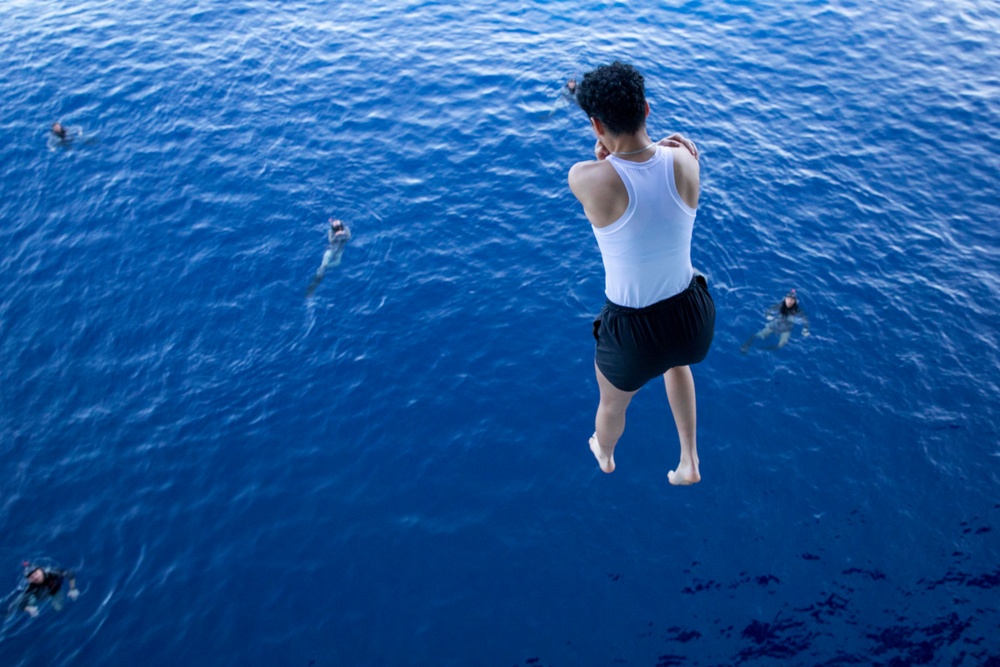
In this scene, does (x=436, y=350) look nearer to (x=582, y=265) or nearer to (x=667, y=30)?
(x=582, y=265)

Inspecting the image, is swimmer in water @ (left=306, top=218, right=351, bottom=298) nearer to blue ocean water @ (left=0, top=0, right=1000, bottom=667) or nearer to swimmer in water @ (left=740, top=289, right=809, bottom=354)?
blue ocean water @ (left=0, top=0, right=1000, bottom=667)

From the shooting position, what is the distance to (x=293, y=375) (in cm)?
1596

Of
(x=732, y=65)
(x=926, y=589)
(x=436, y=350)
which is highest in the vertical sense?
(x=732, y=65)

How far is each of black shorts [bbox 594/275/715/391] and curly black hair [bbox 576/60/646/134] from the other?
1.13 m

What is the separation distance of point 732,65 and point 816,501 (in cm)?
1711

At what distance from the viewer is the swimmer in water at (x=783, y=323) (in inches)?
629

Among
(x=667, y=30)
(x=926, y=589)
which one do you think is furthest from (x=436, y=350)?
(x=667, y=30)

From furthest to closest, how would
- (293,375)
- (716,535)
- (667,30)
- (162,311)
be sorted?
(667,30) < (162,311) < (293,375) < (716,535)

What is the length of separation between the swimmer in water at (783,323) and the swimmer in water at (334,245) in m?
10.2

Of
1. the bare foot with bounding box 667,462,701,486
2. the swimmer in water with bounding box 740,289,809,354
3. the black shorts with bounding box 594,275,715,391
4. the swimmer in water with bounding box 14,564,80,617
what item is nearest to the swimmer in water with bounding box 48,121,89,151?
the swimmer in water with bounding box 14,564,80,617

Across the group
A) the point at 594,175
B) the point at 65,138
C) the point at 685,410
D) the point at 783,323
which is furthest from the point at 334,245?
the point at 594,175

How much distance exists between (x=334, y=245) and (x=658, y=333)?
50.6ft

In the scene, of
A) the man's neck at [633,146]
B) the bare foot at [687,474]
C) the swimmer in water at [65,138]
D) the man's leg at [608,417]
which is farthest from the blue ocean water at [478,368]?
the man's neck at [633,146]

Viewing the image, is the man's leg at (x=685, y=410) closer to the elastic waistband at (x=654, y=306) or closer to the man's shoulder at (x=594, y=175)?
the elastic waistband at (x=654, y=306)
